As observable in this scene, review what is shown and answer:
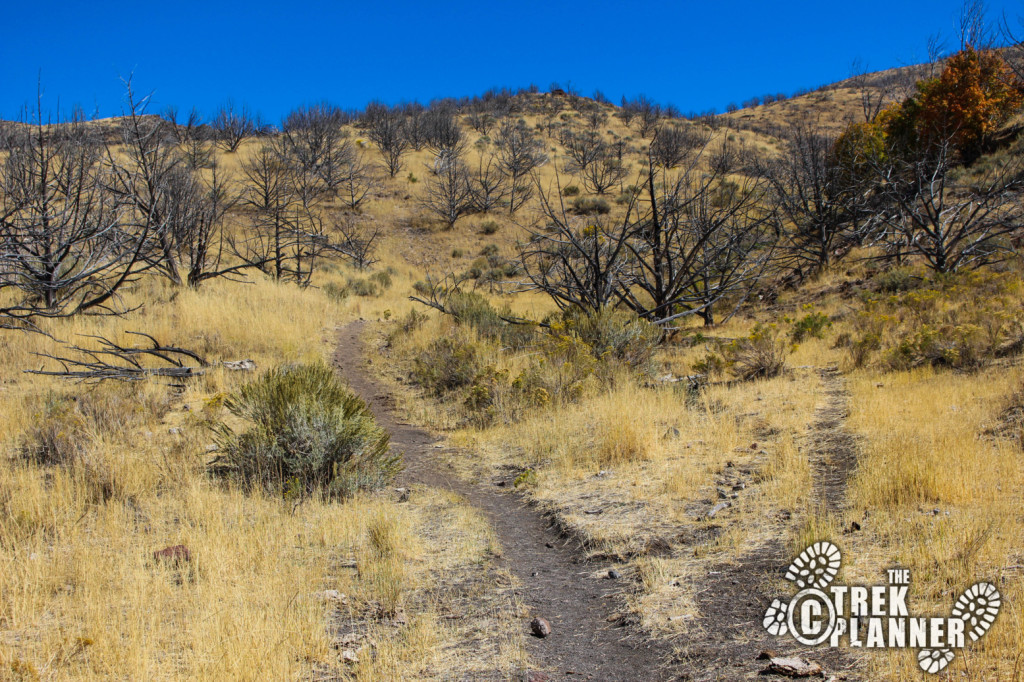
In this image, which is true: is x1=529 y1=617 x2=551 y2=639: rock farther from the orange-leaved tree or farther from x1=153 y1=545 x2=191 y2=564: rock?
the orange-leaved tree

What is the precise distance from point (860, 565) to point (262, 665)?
320 centimetres

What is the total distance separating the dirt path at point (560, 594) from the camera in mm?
3080

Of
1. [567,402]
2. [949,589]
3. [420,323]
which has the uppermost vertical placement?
[420,323]

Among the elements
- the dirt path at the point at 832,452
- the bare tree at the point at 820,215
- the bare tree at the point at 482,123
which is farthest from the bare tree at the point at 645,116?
the dirt path at the point at 832,452

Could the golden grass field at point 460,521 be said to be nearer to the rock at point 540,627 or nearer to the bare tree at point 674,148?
the rock at point 540,627

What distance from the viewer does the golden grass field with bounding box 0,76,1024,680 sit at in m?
3.06

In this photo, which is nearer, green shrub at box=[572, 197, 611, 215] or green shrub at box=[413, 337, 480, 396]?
green shrub at box=[413, 337, 480, 396]

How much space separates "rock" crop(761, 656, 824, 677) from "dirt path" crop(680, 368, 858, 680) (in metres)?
0.04

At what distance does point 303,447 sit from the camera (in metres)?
5.73

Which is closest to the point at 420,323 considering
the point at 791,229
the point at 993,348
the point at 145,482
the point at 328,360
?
the point at 328,360

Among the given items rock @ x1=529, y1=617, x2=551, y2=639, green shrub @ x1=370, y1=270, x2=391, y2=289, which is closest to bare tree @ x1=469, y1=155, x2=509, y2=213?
green shrub @ x1=370, y1=270, x2=391, y2=289

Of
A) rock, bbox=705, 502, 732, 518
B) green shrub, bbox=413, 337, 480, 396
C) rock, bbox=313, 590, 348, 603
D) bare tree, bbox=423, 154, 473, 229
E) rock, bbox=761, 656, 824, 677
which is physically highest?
bare tree, bbox=423, 154, 473, 229

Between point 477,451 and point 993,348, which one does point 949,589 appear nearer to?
point 477,451

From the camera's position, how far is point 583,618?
141 inches
